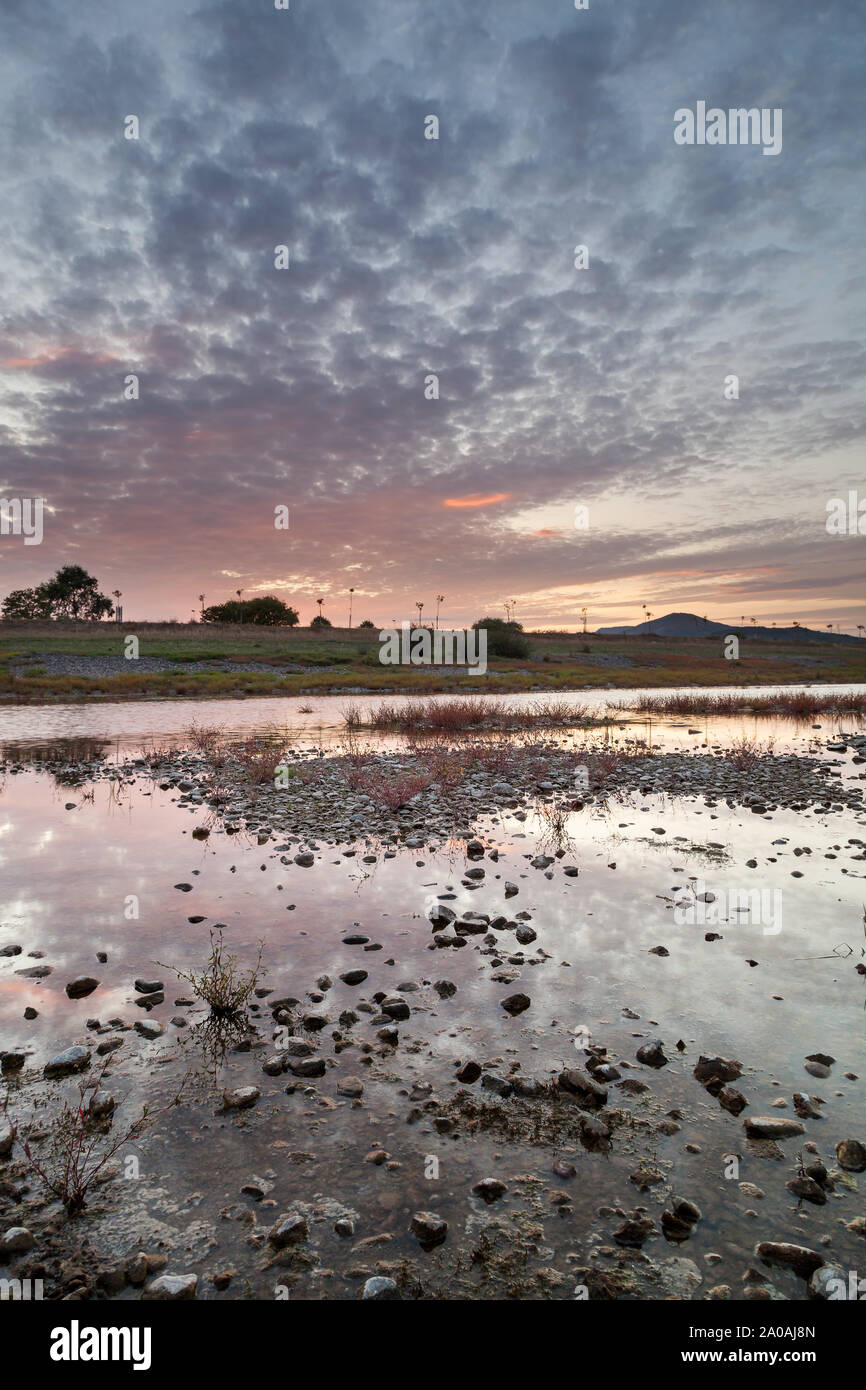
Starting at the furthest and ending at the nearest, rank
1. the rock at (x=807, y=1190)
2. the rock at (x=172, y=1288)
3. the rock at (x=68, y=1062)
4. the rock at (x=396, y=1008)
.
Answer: the rock at (x=396, y=1008) < the rock at (x=68, y=1062) < the rock at (x=807, y=1190) < the rock at (x=172, y=1288)

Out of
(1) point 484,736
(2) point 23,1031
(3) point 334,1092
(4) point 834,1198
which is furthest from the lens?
(1) point 484,736

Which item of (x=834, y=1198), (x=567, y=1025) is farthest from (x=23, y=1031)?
(x=834, y=1198)

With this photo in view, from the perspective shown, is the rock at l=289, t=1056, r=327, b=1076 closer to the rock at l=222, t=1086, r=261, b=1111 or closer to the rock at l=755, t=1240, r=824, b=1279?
the rock at l=222, t=1086, r=261, b=1111

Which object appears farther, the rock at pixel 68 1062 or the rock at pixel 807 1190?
the rock at pixel 68 1062

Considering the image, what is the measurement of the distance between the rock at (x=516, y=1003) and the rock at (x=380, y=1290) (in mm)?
2728

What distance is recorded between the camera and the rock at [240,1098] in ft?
14.4

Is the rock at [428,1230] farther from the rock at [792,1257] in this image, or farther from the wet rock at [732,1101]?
the wet rock at [732,1101]

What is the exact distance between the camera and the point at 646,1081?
4.66m

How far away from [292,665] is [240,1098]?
79.7 m

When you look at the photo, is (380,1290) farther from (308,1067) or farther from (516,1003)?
(516,1003)

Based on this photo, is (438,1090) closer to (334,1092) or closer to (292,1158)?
(334,1092)

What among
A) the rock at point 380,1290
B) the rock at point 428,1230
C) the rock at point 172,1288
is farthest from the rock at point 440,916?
A: the rock at point 172,1288

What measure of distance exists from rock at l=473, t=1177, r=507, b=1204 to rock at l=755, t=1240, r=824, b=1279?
1.26m
